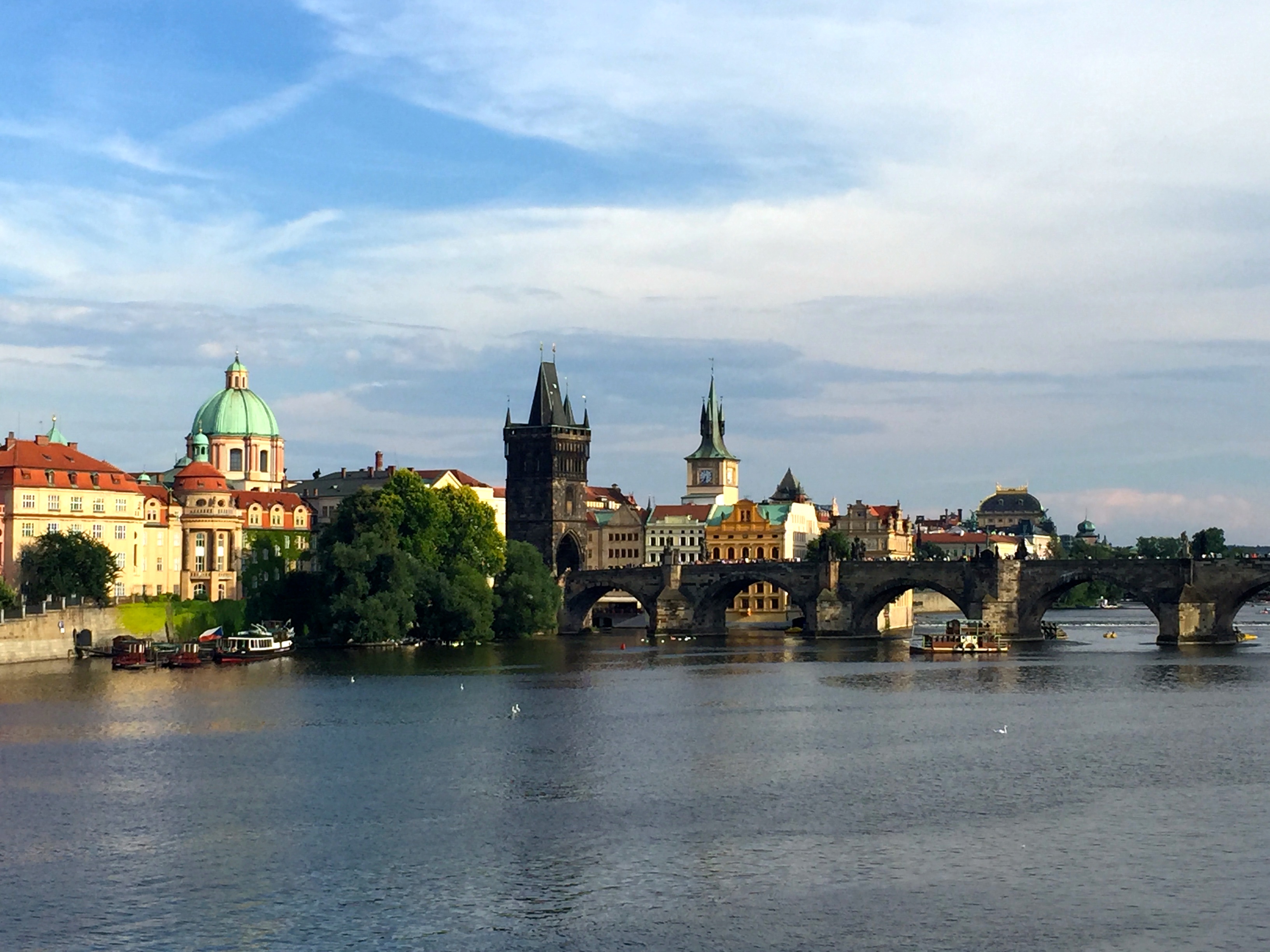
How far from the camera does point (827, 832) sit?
53.2 m

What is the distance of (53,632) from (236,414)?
266ft

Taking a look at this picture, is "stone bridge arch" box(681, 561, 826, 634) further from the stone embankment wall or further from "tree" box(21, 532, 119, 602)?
the stone embankment wall

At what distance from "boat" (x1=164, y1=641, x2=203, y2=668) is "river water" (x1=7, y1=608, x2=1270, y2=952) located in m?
16.3

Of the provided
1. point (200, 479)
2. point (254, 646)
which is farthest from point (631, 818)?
point (200, 479)

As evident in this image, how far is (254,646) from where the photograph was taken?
12294 cm

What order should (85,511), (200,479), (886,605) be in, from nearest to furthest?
(85,511)
(200,479)
(886,605)

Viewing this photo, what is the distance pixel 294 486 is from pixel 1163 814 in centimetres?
14972

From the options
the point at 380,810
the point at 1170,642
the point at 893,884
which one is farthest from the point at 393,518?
the point at 893,884

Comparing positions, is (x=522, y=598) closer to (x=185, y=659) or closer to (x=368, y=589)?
(x=368, y=589)

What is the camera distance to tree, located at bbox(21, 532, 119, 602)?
403 ft

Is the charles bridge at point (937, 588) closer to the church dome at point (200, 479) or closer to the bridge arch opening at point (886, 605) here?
the bridge arch opening at point (886, 605)

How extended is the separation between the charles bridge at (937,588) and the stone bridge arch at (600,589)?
106 mm

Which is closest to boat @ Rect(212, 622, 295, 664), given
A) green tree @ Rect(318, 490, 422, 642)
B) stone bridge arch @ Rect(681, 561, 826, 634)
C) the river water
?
green tree @ Rect(318, 490, 422, 642)

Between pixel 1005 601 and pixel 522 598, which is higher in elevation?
pixel 522 598
